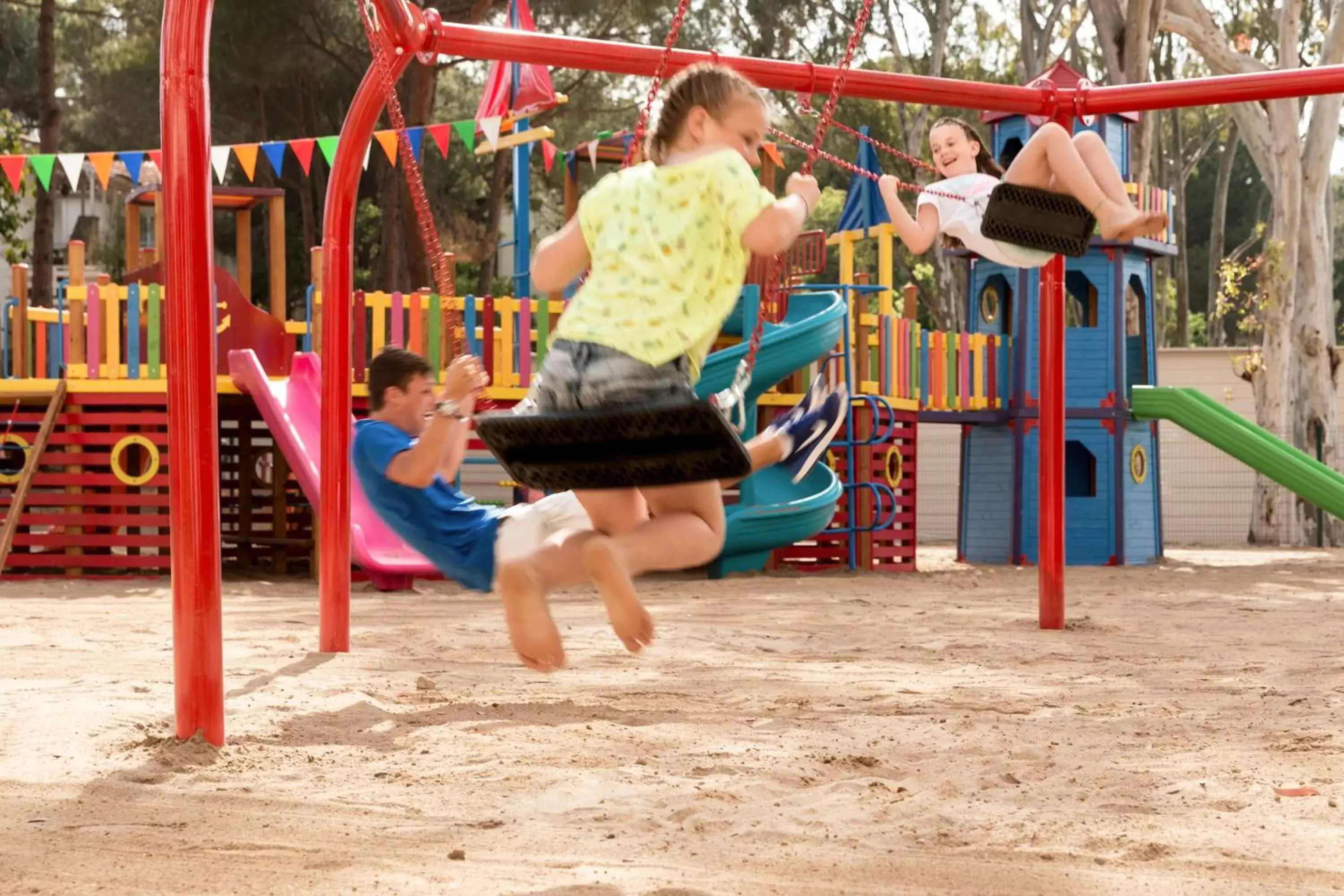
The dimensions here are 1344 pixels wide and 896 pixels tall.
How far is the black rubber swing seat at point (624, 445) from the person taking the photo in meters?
3.60

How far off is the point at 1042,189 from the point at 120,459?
888 cm

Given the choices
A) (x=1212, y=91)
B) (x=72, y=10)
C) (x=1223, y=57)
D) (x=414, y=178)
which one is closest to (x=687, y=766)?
(x=414, y=178)

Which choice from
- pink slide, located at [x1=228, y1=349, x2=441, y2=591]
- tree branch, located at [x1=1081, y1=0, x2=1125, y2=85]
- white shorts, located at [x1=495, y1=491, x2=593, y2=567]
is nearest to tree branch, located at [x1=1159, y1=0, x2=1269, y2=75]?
tree branch, located at [x1=1081, y1=0, x2=1125, y2=85]

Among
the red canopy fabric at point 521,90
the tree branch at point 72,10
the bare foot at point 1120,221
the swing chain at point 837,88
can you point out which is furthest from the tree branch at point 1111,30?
the swing chain at point 837,88

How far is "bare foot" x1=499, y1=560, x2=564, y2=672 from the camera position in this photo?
3809mm

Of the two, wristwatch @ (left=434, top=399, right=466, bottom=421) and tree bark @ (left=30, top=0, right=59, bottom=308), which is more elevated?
tree bark @ (left=30, top=0, right=59, bottom=308)

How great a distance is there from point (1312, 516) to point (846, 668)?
16655 millimetres

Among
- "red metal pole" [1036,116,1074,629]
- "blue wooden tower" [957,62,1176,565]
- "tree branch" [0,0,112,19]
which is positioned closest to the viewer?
"red metal pole" [1036,116,1074,629]

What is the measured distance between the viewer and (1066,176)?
584 centimetres

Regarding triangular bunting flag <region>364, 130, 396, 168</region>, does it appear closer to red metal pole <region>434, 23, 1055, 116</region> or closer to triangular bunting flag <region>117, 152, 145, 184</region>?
triangular bunting flag <region>117, 152, 145, 184</region>

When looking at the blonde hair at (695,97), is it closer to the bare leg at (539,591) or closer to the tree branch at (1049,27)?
the bare leg at (539,591)

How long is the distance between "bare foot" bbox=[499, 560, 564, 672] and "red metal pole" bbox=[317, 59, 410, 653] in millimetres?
2809

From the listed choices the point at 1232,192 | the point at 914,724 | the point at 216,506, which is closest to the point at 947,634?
the point at 914,724

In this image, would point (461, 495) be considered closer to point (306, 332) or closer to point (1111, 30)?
point (306, 332)
